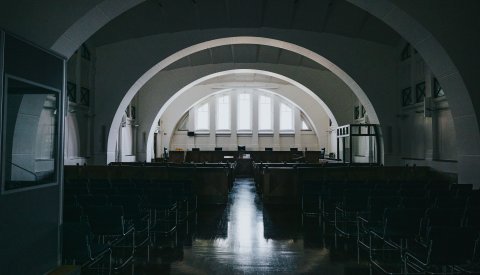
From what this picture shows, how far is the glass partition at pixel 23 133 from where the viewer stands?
2.88 metres

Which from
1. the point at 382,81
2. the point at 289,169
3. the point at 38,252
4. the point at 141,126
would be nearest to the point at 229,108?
the point at 141,126

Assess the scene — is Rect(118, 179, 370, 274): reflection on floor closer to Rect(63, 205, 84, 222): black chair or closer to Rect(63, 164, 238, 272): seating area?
Rect(63, 164, 238, 272): seating area

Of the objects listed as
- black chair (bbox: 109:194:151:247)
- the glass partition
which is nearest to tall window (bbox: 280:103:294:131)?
black chair (bbox: 109:194:151:247)

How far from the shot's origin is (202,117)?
28.6 metres

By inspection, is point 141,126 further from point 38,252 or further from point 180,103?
point 38,252

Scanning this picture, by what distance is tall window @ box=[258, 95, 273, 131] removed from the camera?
93.8 feet

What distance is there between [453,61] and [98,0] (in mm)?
8491

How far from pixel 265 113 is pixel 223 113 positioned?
3.49 metres

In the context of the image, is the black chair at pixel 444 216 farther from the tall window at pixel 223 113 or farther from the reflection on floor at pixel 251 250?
the tall window at pixel 223 113

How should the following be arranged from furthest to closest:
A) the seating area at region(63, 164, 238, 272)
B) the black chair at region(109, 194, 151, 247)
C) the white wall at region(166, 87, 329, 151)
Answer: the white wall at region(166, 87, 329, 151) → the black chair at region(109, 194, 151, 247) → the seating area at region(63, 164, 238, 272)

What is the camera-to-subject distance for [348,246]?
17.8 feet

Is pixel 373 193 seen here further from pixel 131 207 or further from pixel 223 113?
pixel 223 113

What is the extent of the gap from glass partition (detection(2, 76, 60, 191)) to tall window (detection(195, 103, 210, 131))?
24.4 meters

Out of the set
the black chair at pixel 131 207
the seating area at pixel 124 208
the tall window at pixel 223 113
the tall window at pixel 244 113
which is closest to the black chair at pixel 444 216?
the seating area at pixel 124 208
